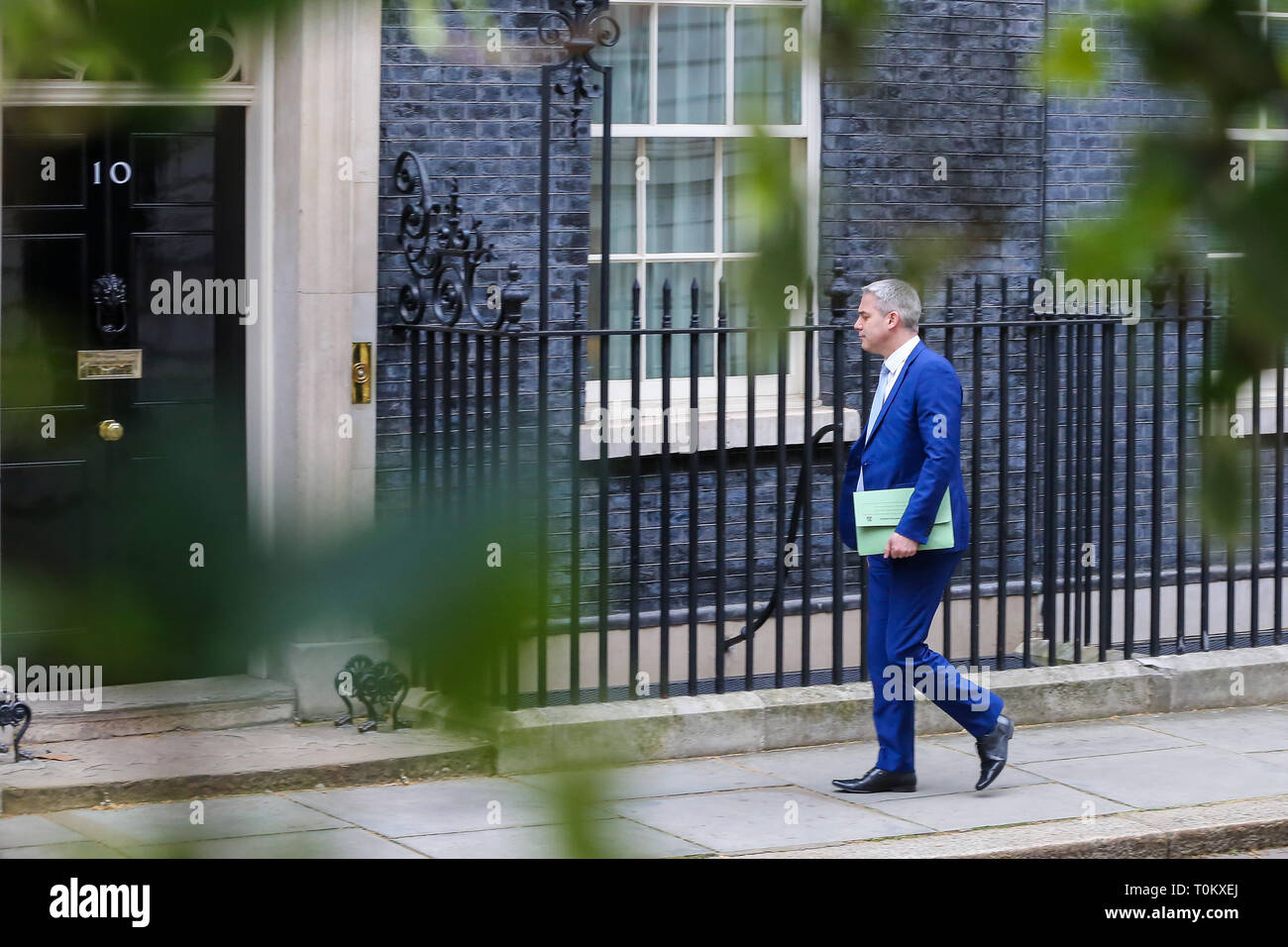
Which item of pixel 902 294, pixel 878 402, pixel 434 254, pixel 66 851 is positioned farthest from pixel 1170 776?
pixel 902 294

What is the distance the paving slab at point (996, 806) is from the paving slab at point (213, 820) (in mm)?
5357

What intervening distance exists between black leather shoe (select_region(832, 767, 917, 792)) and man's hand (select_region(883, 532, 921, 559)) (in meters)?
0.82

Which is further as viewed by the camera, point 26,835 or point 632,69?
point 632,69

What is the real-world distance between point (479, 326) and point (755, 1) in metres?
6.14

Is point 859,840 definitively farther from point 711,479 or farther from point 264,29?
point 264,29

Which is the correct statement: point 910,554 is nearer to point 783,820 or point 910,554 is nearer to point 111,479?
point 783,820

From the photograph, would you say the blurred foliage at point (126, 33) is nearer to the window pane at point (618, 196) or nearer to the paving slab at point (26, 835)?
the paving slab at point (26, 835)

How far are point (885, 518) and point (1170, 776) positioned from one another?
5.36 ft

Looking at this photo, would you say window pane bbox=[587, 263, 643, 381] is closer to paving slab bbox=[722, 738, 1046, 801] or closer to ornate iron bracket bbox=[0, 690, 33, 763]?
paving slab bbox=[722, 738, 1046, 801]

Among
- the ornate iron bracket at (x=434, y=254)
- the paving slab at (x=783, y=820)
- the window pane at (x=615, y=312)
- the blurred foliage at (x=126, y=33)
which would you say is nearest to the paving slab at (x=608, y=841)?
the blurred foliage at (x=126, y=33)

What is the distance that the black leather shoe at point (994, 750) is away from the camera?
21.7 feet

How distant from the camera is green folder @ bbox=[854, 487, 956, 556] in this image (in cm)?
635

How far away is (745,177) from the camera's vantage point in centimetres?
81

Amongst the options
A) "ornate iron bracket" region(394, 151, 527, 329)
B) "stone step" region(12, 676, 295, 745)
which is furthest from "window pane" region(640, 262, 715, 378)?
"stone step" region(12, 676, 295, 745)
